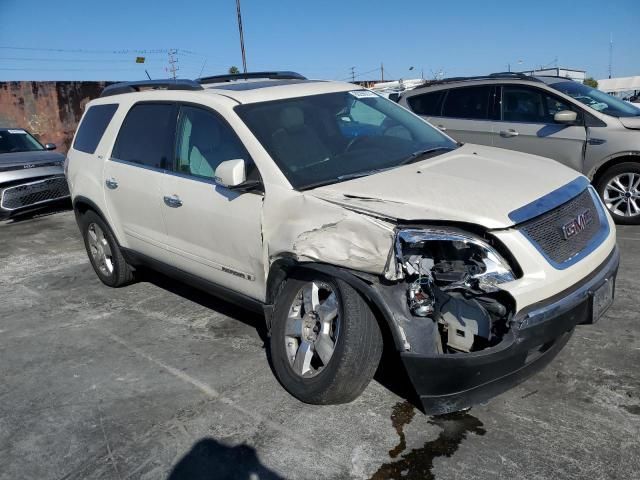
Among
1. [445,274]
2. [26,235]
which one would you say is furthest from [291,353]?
[26,235]

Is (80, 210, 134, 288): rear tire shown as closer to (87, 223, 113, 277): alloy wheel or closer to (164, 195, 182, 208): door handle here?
(87, 223, 113, 277): alloy wheel

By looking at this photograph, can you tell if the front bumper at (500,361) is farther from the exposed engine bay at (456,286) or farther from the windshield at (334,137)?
the windshield at (334,137)

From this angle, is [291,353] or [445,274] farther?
[291,353]

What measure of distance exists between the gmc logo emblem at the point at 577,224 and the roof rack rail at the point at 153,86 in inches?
109

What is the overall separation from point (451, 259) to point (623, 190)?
4698mm

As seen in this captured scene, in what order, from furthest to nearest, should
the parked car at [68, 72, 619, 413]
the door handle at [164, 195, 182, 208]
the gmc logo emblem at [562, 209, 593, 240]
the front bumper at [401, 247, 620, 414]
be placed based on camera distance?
the door handle at [164, 195, 182, 208]
the gmc logo emblem at [562, 209, 593, 240]
the parked car at [68, 72, 619, 413]
the front bumper at [401, 247, 620, 414]

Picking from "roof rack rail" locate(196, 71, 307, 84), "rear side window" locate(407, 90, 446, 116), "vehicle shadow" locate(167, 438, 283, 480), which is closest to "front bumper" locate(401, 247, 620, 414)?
"vehicle shadow" locate(167, 438, 283, 480)

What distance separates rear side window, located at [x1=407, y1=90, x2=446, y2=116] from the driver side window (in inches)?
182

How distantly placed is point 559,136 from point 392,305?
497 centimetres

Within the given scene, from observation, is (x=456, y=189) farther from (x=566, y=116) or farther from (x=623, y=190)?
(x=623, y=190)

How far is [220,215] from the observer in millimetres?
3717

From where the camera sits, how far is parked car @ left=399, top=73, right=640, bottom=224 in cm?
650

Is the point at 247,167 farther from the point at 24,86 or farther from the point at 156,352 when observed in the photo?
the point at 24,86

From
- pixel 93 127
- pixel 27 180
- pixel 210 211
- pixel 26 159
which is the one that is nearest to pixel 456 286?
pixel 210 211
